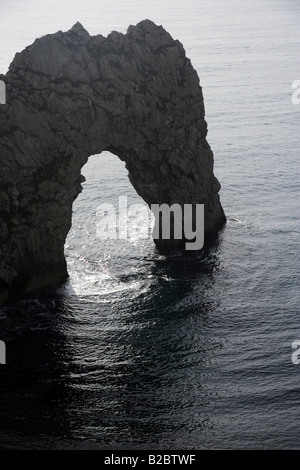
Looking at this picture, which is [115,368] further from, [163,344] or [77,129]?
Result: [77,129]

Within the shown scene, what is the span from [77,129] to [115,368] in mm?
32437

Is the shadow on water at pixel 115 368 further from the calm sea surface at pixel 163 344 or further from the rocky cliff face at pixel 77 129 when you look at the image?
the rocky cliff face at pixel 77 129

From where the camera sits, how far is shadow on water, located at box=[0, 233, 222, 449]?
6062 centimetres

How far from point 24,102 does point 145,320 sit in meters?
30.7

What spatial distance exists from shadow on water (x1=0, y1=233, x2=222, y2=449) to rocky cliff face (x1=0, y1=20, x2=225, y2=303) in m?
7.89

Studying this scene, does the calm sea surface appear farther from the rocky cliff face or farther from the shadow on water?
the rocky cliff face

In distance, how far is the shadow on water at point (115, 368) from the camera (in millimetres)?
60625

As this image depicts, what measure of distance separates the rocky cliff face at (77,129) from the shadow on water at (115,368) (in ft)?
25.9

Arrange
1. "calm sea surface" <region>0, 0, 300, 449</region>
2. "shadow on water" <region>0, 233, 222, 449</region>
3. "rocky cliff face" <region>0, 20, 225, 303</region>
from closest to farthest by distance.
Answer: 1. "shadow on water" <region>0, 233, 222, 449</region>
2. "calm sea surface" <region>0, 0, 300, 449</region>
3. "rocky cliff face" <region>0, 20, 225, 303</region>

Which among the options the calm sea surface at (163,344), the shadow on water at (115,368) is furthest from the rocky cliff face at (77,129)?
the shadow on water at (115,368)

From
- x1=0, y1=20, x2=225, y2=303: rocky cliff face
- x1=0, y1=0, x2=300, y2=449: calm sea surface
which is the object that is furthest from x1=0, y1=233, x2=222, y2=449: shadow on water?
x1=0, y1=20, x2=225, y2=303: rocky cliff face

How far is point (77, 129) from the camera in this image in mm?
85375

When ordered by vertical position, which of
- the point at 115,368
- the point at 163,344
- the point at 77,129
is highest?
the point at 77,129

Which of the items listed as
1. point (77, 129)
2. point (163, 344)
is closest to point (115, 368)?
point (163, 344)
